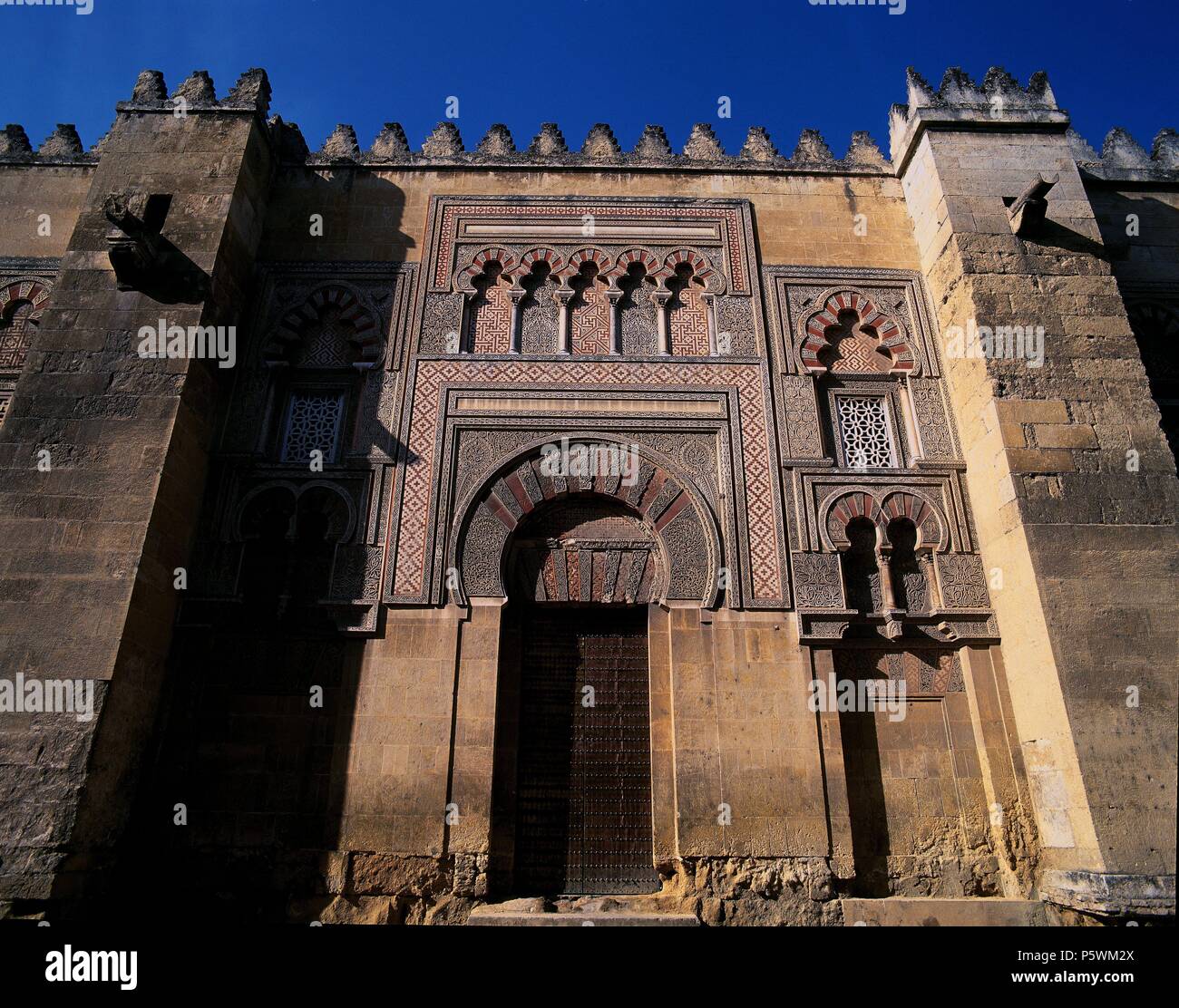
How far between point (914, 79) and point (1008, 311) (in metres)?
2.74

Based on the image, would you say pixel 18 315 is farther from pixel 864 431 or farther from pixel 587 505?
pixel 864 431

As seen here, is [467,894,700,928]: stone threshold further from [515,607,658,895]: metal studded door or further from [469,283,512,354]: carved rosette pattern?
[469,283,512,354]: carved rosette pattern

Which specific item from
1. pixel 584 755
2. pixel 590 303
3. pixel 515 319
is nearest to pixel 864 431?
pixel 590 303

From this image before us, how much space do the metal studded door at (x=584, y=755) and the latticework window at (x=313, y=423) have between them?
2.34 meters

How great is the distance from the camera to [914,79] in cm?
727

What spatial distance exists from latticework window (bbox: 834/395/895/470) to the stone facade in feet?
0.15

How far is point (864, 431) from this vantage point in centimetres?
658

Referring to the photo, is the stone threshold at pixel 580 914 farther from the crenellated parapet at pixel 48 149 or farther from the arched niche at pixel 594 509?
the crenellated parapet at pixel 48 149

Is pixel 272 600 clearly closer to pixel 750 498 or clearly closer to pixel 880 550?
pixel 750 498

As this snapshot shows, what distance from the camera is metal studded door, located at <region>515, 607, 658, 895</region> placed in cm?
536

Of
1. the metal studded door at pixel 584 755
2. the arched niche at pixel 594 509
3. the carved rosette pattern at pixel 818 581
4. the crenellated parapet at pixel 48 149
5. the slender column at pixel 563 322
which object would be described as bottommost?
the metal studded door at pixel 584 755

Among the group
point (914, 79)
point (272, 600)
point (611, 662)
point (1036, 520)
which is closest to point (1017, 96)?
point (914, 79)

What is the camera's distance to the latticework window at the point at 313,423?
6.43 m

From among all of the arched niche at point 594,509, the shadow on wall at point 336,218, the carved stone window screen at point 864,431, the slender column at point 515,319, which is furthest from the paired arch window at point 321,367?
the carved stone window screen at point 864,431
